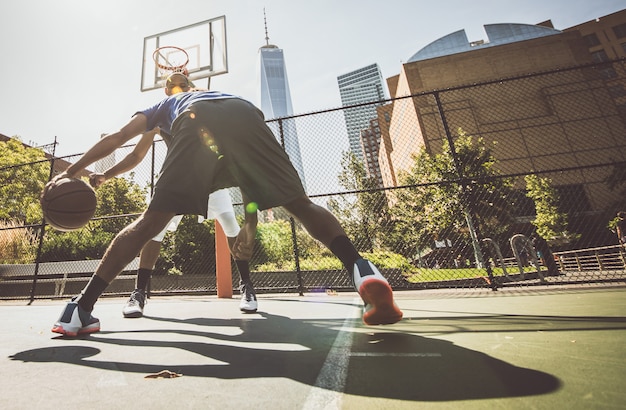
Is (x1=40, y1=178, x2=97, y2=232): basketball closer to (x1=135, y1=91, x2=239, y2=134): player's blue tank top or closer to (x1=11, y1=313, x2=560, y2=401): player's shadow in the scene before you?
(x1=135, y1=91, x2=239, y2=134): player's blue tank top

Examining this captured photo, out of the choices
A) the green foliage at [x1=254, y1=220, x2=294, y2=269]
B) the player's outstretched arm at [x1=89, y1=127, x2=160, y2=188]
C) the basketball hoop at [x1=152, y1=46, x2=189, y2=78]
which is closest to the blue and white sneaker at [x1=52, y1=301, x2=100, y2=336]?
the player's outstretched arm at [x1=89, y1=127, x2=160, y2=188]

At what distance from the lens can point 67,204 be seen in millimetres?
2068

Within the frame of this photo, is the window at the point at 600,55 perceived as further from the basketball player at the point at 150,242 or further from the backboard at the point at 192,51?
the basketball player at the point at 150,242

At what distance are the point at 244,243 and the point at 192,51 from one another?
723 centimetres

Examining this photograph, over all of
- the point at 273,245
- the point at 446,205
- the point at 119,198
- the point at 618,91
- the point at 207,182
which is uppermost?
the point at 618,91

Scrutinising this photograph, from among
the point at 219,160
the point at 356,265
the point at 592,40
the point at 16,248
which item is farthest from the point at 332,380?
the point at 592,40

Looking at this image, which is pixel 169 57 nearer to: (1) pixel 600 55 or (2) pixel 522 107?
(2) pixel 522 107

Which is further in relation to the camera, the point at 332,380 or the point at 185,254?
the point at 185,254

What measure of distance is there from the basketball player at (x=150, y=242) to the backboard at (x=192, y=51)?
5.39 meters

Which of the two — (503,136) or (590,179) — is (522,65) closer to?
(503,136)

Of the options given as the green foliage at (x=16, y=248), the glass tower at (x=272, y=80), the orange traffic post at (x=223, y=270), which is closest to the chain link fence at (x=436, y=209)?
the green foliage at (x=16, y=248)

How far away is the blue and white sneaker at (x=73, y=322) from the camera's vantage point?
1684 millimetres

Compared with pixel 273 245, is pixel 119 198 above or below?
above

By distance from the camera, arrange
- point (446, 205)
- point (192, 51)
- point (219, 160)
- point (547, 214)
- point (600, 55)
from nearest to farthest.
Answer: point (219, 160) → point (192, 51) → point (446, 205) → point (547, 214) → point (600, 55)
